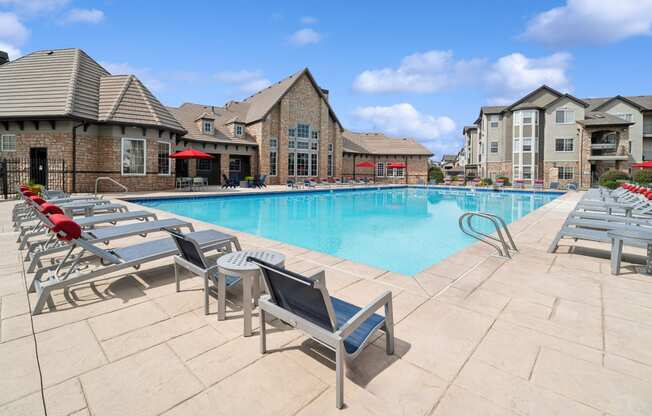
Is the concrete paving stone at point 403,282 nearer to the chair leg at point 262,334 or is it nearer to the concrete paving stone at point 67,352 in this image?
the chair leg at point 262,334

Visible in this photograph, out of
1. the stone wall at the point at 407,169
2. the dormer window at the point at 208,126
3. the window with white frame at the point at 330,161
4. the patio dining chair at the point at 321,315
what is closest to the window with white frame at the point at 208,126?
the dormer window at the point at 208,126

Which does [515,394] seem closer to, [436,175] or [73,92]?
[73,92]

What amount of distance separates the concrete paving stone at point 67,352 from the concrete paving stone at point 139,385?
147 millimetres

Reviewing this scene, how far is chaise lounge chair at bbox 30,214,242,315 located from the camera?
3.26 m

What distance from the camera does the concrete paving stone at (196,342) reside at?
2.51 m

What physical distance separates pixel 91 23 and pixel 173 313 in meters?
15.7

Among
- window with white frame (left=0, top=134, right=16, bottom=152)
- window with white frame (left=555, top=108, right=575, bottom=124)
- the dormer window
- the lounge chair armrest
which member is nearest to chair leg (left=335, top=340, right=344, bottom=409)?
the lounge chair armrest

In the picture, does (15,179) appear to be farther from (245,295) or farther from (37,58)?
(245,295)

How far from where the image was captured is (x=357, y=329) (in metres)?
2.35

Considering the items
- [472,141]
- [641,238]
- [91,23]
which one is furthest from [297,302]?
[472,141]

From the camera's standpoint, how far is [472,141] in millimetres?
45688

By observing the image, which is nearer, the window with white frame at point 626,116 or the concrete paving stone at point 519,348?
the concrete paving stone at point 519,348

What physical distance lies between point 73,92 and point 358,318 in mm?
20385

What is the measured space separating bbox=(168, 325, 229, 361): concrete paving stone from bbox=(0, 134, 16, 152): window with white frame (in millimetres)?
19946
